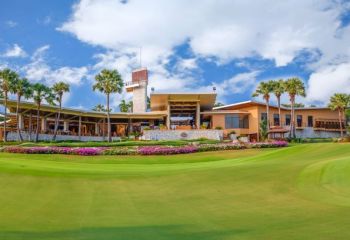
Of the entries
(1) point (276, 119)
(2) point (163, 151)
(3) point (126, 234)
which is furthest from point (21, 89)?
(3) point (126, 234)

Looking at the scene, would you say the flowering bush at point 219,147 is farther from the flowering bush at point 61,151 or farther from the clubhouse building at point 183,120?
the clubhouse building at point 183,120

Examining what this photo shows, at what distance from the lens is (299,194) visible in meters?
11.0

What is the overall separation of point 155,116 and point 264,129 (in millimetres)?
21909

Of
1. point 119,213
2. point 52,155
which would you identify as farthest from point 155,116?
point 119,213

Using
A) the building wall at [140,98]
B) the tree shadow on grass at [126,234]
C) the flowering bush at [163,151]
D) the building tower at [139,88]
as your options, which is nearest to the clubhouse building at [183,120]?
the building wall at [140,98]

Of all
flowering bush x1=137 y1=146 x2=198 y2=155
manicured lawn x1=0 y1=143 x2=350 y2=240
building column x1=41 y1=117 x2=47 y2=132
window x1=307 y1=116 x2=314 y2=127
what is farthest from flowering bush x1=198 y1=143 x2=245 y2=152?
building column x1=41 y1=117 x2=47 y2=132

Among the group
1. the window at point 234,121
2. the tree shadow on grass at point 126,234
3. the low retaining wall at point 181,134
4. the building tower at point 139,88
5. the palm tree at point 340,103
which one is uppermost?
the building tower at point 139,88

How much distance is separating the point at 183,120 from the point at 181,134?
51.9 ft

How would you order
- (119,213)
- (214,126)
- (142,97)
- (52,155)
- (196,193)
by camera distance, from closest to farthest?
1. (119,213)
2. (196,193)
3. (52,155)
4. (214,126)
5. (142,97)

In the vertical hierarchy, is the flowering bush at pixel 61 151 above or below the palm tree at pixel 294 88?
below

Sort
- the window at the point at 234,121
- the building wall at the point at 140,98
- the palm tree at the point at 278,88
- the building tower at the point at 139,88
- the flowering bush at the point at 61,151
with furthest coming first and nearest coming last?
1. the building tower at the point at 139,88
2. the building wall at the point at 140,98
3. the window at the point at 234,121
4. the palm tree at the point at 278,88
5. the flowering bush at the point at 61,151

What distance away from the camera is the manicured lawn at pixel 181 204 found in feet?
23.3

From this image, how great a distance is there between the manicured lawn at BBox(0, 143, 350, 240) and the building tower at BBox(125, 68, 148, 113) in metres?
61.1

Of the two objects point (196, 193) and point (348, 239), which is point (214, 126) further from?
point (348, 239)
